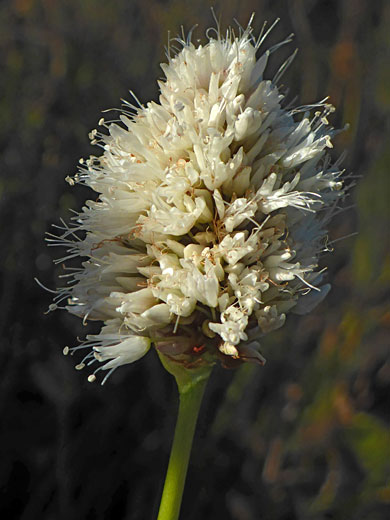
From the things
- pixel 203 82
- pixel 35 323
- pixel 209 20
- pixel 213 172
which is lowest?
pixel 35 323

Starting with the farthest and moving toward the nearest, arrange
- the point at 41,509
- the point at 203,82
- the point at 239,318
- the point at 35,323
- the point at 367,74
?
the point at 367,74, the point at 35,323, the point at 41,509, the point at 203,82, the point at 239,318

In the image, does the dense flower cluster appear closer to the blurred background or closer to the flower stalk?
the flower stalk

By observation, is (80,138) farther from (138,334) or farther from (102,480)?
(138,334)

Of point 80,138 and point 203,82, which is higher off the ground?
point 80,138

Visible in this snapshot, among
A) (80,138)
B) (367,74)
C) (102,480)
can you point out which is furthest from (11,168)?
(367,74)

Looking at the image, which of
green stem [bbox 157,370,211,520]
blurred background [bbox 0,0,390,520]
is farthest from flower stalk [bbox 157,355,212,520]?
blurred background [bbox 0,0,390,520]

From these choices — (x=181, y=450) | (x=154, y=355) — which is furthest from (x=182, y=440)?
(x=154, y=355)
